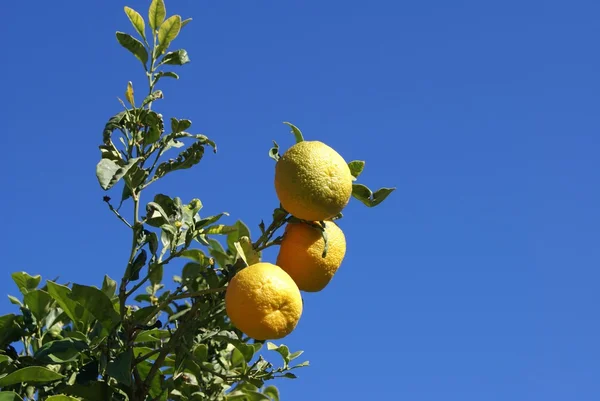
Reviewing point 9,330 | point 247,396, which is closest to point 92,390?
point 9,330

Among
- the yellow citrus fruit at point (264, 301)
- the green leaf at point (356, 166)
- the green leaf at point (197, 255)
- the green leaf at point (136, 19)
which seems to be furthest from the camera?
the green leaf at point (197, 255)

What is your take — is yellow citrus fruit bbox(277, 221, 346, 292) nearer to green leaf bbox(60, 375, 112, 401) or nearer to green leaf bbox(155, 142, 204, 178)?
green leaf bbox(155, 142, 204, 178)

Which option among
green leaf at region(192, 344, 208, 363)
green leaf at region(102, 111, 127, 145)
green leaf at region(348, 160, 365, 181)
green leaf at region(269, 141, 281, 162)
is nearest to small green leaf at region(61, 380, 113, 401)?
green leaf at region(192, 344, 208, 363)

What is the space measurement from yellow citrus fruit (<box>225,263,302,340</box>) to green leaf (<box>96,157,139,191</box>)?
0.37 meters

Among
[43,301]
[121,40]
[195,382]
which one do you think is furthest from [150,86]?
[195,382]

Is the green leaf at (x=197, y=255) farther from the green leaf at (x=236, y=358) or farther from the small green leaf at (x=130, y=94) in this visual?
the small green leaf at (x=130, y=94)

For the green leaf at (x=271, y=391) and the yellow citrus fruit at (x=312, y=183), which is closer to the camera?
the yellow citrus fruit at (x=312, y=183)

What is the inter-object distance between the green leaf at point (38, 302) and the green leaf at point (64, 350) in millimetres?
219

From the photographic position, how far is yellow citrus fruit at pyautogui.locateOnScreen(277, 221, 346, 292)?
A: 198cm

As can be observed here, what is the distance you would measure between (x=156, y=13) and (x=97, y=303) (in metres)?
0.85

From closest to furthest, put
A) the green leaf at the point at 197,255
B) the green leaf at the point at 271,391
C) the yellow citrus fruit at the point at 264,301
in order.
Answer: the yellow citrus fruit at the point at 264,301 → the green leaf at the point at 197,255 → the green leaf at the point at 271,391

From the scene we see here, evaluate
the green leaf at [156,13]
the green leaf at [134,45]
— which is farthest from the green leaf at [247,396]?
the green leaf at [156,13]

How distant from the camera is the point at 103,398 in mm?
2111

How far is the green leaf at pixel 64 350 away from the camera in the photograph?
211 centimetres
